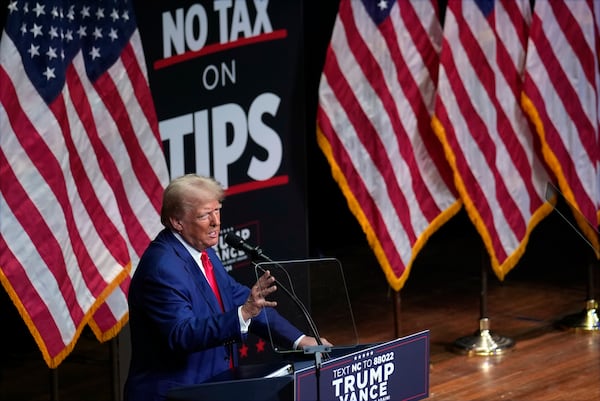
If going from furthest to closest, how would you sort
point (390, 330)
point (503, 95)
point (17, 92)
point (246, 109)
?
point (390, 330), point (503, 95), point (246, 109), point (17, 92)

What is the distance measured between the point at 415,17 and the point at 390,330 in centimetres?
205

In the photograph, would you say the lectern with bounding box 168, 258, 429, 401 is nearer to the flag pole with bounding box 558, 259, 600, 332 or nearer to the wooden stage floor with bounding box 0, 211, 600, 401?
the wooden stage floor with bounding box 0, 211, 600, 401

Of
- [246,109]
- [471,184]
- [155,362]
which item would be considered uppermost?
[246,109]

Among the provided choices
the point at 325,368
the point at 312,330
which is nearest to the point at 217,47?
the point at 312,330

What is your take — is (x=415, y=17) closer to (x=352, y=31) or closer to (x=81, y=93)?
(x=352, y=31)

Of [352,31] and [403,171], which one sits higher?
[352,31]

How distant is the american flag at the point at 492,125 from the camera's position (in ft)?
20.7

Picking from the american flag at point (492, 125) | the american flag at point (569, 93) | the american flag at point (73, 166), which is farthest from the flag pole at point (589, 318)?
the american flag at point (73, 166)

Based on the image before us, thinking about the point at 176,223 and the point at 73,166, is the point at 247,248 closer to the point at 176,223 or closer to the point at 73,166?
the point at 176,223

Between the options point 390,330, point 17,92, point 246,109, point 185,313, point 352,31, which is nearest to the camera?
point 185,313

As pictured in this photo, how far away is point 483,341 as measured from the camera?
6812 millimetres

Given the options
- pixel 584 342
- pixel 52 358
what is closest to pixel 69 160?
pixel 52 358

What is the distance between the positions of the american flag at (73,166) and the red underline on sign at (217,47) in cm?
21

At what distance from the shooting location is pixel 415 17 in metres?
6.27
